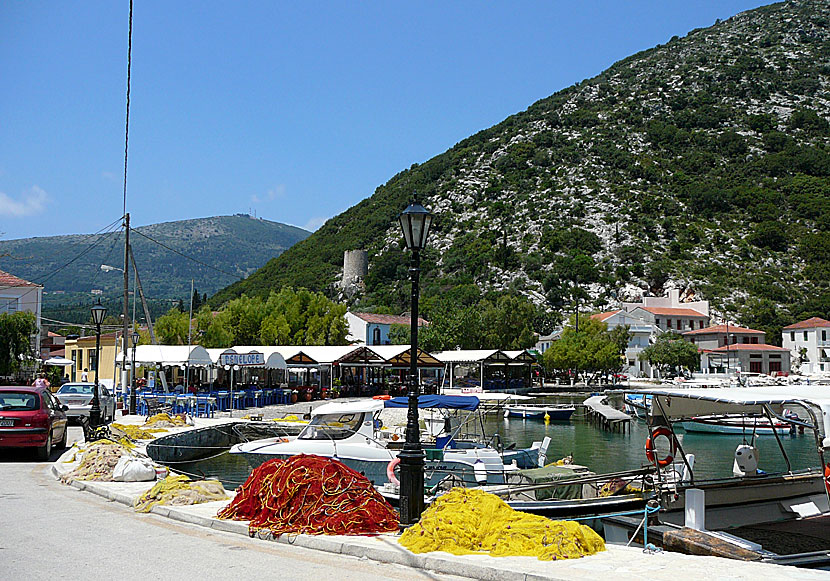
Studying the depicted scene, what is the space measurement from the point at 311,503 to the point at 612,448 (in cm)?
2696

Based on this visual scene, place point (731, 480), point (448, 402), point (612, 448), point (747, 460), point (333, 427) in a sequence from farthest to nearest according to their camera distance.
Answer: point (612, 448) < point (448, 402) < point (333, 427) < point (747, 460) < point (731, 480)

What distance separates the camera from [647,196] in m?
127

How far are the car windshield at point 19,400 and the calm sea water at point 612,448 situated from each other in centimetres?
510

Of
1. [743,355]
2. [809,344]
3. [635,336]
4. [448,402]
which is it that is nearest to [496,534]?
[448,402]

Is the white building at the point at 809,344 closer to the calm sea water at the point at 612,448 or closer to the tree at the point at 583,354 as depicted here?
the tree at the point at 583,354

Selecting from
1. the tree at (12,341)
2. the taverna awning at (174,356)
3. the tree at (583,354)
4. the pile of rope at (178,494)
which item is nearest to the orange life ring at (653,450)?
the pile of rope at (178,494)

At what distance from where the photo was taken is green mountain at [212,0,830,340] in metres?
115

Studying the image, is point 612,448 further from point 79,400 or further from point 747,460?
point 79,400

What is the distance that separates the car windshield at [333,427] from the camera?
62.9ft

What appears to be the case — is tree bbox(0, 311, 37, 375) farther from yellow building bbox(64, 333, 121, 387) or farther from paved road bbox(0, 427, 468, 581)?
paved road bbox(0, 427, 468, 581)

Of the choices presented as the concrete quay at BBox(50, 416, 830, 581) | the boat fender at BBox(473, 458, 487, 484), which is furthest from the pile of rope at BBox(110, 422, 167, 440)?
the concrete quay at BBox(50, 416, 830, 581)

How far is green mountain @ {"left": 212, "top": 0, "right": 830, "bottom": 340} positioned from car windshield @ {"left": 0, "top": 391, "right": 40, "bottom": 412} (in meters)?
101

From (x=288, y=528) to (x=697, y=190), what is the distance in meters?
126

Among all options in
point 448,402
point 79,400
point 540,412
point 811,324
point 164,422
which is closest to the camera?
point 448,402
